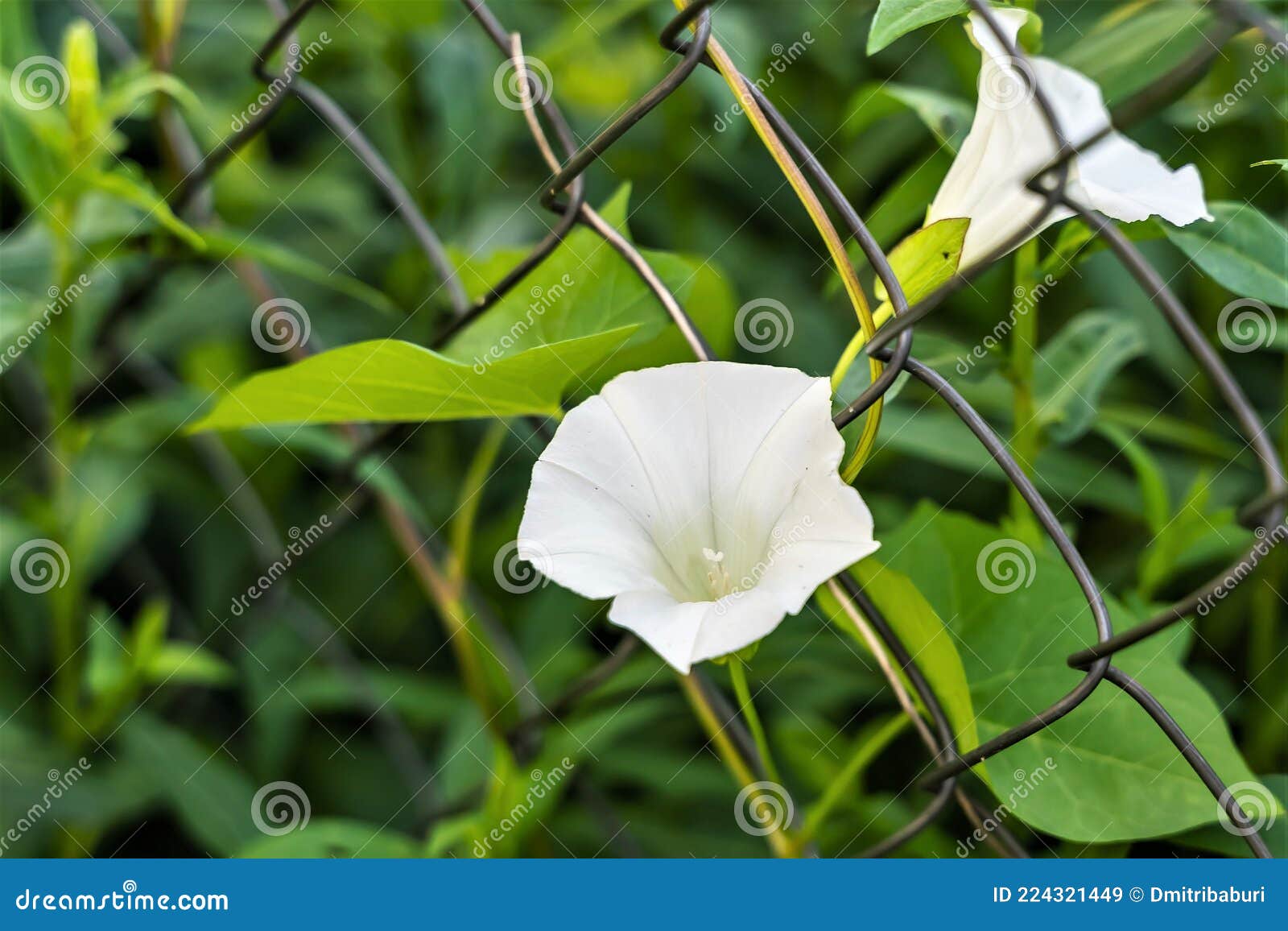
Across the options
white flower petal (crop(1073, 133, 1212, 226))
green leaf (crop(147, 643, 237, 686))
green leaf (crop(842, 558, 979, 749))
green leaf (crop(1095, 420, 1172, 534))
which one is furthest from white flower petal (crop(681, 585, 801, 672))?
green leaf (crop(147, 643, 237, 686))

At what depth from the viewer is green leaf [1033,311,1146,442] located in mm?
587

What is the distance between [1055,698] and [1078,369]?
0.22 meters

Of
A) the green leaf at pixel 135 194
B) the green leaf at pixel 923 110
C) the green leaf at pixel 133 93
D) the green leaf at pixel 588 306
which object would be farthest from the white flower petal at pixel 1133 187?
the green leaf at pixel 133 93

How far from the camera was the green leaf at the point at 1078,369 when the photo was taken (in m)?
0.59

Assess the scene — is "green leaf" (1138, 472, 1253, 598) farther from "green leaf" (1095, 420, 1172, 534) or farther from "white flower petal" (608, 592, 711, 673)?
"white flower petal" (608, 592, 711, 673)

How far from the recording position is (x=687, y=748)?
86cm

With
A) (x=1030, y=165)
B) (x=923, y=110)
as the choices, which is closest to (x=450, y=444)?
(x=923, y=110)

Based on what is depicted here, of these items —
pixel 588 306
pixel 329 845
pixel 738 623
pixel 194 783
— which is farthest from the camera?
pixel 194 783

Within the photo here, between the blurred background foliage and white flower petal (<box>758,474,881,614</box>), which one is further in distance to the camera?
the blurred background foliage

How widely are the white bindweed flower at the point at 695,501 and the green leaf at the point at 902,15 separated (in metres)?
0.14

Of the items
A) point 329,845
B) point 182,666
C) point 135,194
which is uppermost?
point 135,194

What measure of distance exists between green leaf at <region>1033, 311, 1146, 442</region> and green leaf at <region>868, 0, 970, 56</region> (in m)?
0.23

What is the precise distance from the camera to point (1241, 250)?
20.9 inches

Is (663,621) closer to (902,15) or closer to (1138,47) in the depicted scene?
(902,15)
